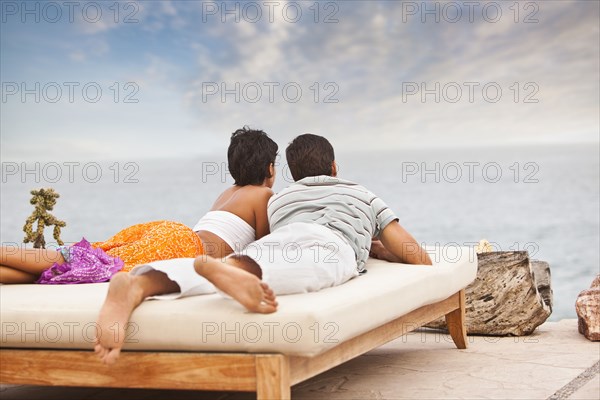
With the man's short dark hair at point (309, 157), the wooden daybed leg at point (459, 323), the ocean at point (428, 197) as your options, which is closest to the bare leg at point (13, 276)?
the man's short dark hair at point (309, 157)

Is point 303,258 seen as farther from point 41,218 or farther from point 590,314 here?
point 590,314

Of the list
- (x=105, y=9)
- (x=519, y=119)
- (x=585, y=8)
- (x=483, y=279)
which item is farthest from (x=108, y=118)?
(x=483, y=279)

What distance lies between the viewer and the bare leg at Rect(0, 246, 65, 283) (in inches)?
120

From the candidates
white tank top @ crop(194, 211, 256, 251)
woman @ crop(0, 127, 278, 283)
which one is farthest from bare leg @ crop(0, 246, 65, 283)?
white tank top @ crop(194, 211, 256, 251)

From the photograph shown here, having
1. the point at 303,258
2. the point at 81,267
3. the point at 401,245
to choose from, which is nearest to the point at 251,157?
the point at 401,245

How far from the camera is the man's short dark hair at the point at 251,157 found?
3.60 m

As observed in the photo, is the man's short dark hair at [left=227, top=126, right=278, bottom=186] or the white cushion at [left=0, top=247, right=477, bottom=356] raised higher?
the man's short dark hair at [left=227, top=126, right=278, bottom=186]

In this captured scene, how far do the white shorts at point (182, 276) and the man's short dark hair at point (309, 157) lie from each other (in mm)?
868

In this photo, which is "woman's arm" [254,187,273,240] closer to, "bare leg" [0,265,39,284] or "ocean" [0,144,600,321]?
"bare leg" [0,265,39,284]

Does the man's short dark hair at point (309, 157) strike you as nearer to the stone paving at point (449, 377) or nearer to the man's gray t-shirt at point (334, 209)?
the man's gray t-shirt at point (334, 209)

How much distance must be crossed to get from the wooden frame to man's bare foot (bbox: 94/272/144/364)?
0.09m

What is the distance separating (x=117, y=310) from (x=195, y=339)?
0.24 metres

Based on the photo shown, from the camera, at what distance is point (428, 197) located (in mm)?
15812

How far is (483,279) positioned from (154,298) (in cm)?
237
